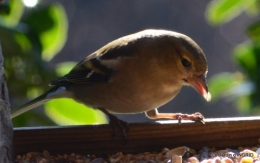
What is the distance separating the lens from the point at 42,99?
123 inches

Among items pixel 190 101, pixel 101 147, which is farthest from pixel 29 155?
pixel 190 101

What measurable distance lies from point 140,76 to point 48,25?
66 centimetres

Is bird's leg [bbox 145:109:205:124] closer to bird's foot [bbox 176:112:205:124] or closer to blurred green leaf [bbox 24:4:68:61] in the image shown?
bird's foot [bbox 176:112:205:124]

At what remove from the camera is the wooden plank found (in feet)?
8.25

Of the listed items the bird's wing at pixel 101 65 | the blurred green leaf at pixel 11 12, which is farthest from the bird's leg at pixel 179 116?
the blurred green leaf at pixel 11 12

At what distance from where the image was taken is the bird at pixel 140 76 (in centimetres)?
284

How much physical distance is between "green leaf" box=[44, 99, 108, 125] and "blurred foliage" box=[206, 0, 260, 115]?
2.48 feet

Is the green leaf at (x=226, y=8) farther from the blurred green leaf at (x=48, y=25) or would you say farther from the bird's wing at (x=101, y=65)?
the blurred green leaf at (x=48, y=25)

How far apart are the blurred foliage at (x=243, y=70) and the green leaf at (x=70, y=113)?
2.48ft

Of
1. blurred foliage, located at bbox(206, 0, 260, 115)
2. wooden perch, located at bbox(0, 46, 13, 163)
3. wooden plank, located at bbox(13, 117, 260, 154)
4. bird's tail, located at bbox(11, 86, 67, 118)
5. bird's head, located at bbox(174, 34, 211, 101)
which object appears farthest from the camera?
bird's tail, located at bbox(11, 86, 67, 118)

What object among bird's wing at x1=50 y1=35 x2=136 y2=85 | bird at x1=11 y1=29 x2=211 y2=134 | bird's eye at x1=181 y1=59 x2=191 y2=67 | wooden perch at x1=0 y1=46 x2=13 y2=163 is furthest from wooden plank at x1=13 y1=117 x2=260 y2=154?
bird's wing at x1=50 y1=35 x2=136 y2=85

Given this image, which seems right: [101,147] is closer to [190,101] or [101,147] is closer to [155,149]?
[155,149]

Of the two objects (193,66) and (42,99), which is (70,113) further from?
(193,66)

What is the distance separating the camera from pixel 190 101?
5.71m
